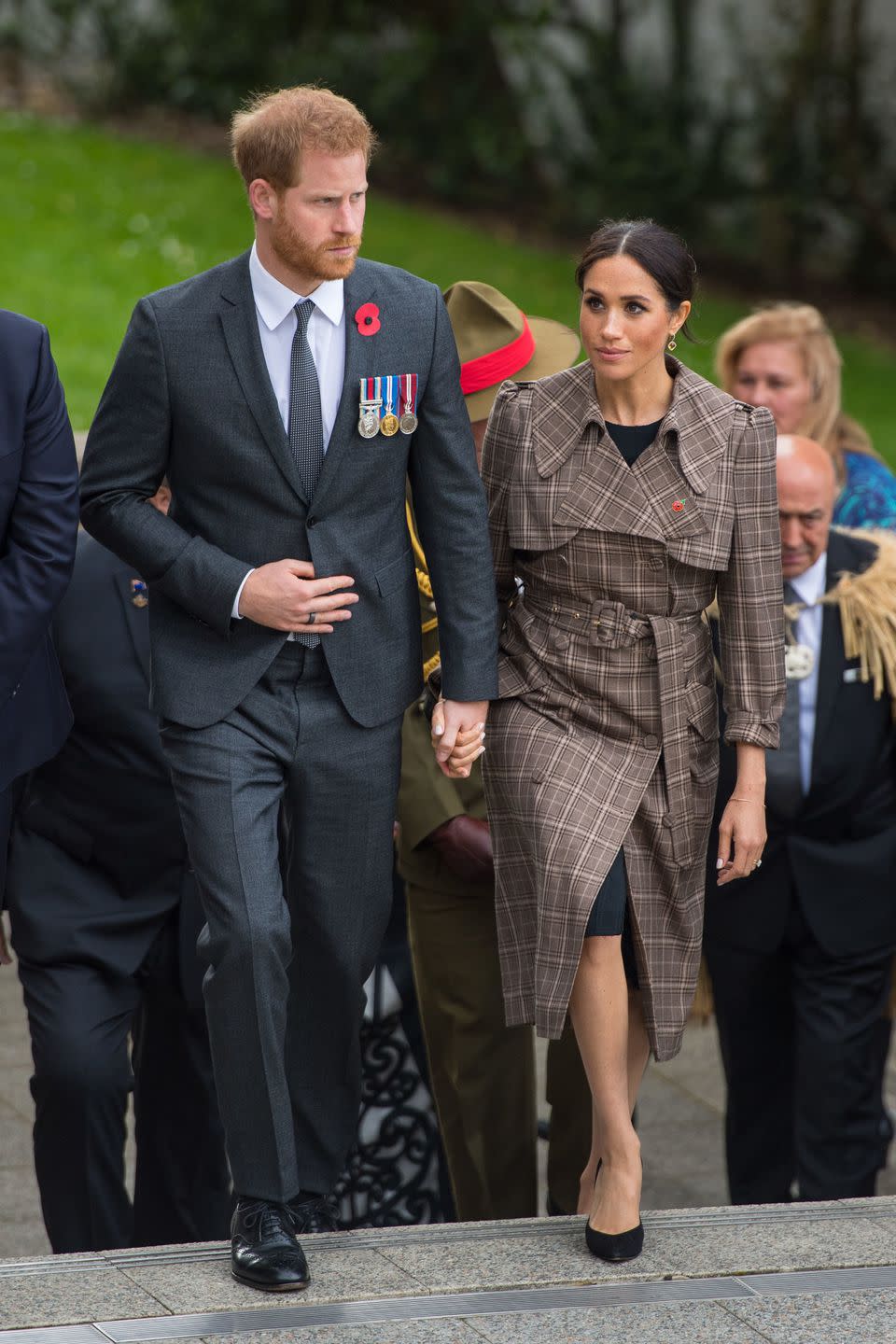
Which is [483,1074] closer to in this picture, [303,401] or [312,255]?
[303,401]

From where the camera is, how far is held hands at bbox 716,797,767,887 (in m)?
3.88

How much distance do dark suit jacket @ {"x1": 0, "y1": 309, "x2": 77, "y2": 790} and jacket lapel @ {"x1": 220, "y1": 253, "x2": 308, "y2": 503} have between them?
1.32 feet

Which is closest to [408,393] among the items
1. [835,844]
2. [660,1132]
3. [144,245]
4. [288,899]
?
[288,899]

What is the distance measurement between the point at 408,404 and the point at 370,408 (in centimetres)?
8

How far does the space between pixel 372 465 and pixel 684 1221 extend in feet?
5.16

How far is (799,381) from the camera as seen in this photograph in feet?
20.2

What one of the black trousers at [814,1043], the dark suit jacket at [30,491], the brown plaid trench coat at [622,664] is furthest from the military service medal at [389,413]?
the black trousers at [814,1043]

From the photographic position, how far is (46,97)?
16.0 m

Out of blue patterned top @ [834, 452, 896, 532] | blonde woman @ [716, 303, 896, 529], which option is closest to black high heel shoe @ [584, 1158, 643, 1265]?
blue patterned top @ [834, 452, 896, 532]

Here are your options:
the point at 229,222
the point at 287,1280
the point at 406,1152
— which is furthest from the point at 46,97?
the point at 287,1280

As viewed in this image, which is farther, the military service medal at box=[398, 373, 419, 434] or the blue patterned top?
the blue patterned top

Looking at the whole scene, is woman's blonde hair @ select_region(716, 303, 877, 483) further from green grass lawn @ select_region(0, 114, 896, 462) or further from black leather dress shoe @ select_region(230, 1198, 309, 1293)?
green grass lawn @ select_region(0, 114, 896, 462)

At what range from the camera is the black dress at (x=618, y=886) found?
3.77 metres

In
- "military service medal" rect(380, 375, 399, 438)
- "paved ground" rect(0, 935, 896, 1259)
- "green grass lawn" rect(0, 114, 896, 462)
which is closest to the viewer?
"military service medal" rect(380, 375, 399, 438)
